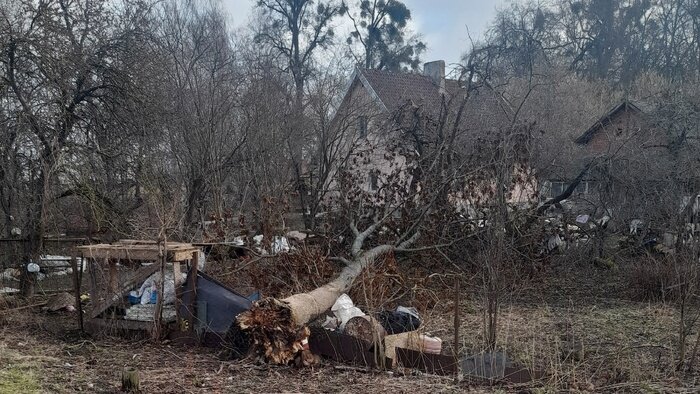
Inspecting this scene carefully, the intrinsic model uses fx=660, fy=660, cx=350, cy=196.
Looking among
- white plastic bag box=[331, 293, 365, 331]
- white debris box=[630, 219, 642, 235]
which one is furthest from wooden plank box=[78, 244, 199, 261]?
white debris box=[630, 219, 642, 235]

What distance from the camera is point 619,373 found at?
5.40 metres

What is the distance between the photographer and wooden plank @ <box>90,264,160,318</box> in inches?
258

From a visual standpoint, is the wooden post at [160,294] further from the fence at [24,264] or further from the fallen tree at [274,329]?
the fence at [24,264]

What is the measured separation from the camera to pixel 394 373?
552 centimetres

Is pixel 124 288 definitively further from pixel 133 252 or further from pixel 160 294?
pixel 160 294

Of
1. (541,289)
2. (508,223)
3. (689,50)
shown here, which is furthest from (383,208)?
(689,50)

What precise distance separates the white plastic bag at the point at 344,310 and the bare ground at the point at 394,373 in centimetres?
90

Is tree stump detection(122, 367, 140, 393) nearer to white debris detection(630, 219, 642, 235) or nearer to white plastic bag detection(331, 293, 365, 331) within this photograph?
white plastic bag detection(331, 293, 365, 331)

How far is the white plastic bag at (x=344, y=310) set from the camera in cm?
664

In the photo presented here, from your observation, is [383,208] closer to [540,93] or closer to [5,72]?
[5,72]

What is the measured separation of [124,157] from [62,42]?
1.85 meters

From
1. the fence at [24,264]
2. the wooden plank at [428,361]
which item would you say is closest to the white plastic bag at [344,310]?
the wooden plank at [428,361]

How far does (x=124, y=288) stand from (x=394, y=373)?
2.96 metres

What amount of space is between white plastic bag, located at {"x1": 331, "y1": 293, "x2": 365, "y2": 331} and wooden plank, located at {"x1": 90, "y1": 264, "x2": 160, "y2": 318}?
1.86m
